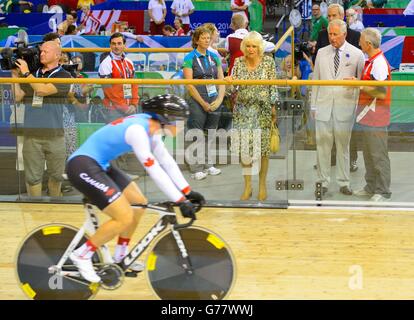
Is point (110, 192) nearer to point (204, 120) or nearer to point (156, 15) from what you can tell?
point (204, 120)

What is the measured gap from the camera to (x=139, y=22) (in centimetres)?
1728

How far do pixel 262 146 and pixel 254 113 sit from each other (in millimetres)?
355

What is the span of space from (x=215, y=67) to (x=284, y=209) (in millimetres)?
1755

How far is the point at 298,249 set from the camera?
8.36 meters

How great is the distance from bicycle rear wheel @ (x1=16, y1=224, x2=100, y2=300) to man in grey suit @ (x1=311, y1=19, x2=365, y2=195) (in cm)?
388

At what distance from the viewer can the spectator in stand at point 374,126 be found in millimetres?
9523

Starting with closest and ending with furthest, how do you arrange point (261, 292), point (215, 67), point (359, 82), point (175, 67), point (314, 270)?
point (261, 292), point (314, 270), point (359, 82), point (215, 67), point (175, 67)

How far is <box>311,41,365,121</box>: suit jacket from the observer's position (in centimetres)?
955

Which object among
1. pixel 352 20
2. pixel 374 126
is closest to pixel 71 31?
pixel 352 20

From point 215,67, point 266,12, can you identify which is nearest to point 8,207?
point 215,67

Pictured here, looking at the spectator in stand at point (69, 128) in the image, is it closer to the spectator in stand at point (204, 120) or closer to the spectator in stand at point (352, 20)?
the spectator in stand at point (204, 120)

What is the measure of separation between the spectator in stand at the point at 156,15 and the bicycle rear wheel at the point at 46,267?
1068 centimetres

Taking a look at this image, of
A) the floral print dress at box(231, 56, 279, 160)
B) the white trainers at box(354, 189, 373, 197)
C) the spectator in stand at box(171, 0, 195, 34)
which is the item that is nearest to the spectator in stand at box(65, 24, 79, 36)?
the spectator in stand at box(171, 0, 195, 34)

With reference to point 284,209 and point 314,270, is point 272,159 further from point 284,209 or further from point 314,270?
point 314,270
